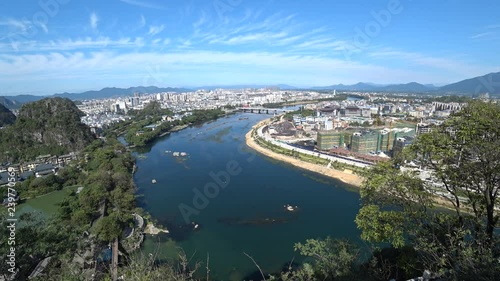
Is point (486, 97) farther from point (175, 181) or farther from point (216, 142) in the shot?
point (216, 142)

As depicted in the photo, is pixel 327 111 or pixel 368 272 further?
pixel 327 111

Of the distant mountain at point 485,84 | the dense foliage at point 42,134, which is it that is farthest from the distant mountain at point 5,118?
the distant mountain at point 485,84

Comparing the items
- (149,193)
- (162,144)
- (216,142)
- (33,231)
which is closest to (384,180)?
(33,231)

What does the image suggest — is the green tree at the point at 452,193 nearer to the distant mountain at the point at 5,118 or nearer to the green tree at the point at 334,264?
the green tree at the point at 334,264

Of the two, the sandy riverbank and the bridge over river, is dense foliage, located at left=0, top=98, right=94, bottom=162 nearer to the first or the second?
the sandy riverbank

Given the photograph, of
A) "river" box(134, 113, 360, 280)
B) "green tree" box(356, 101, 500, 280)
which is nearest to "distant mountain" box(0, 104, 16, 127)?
"river" box(134, 113, 360, 280)

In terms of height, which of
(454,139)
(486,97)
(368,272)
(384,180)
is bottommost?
(368,272)

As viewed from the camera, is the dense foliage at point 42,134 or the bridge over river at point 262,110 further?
the bridge over river at point 262,110

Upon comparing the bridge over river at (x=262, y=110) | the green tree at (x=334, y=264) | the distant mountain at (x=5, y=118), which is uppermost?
the green tree at (x=334, y=264)
